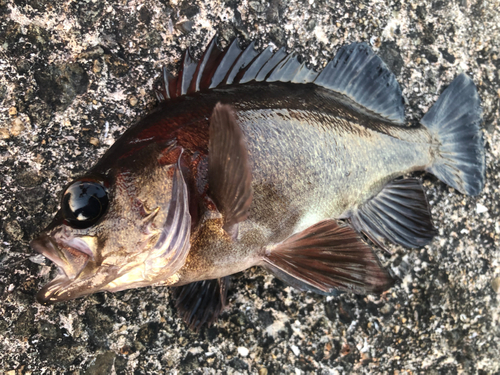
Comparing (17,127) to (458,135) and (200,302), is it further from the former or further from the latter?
(458,135)

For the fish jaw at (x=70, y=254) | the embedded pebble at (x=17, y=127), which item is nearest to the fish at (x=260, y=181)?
the fish jaw at (x=70, y=254)

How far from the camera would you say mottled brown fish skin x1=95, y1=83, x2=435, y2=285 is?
57.7 inches

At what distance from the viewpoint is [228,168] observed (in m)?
1.34

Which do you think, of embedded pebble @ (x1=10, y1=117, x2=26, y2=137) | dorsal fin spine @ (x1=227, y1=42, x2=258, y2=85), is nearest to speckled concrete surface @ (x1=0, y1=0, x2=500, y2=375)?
embedded pebble @ (x1=10, y1=117, x2=26, y2=137)

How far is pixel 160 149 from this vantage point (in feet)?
4.55

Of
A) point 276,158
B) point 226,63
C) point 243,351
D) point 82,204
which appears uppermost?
point 226,63

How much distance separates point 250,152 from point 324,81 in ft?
2.41

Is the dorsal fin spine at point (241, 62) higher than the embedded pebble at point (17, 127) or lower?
higher

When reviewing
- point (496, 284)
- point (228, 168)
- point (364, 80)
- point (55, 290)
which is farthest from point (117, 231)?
point (496, 284)

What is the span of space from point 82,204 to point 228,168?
1.67 feet

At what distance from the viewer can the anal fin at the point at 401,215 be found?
2094mm

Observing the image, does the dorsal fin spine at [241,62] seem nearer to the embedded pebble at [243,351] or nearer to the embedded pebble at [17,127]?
the embedded pebble at [17,127]

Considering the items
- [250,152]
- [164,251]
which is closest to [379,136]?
[250,152]

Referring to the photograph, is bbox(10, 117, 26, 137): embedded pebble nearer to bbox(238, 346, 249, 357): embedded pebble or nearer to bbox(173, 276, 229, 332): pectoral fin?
bbox(173, 276, 229, 332): pectoral fin
